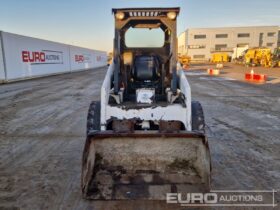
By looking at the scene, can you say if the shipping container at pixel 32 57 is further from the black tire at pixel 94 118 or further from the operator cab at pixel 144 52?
the black tire at pixel 94 118

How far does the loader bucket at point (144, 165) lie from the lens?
3041 millimetres

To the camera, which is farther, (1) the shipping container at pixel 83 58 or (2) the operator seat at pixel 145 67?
(1) the shipping container at pixel 83 58

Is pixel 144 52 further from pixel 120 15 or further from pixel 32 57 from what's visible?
pixel 32 57

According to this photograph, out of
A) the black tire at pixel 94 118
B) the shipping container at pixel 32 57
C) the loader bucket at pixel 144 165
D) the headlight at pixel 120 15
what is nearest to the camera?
the loader bucket at pixel 144 165

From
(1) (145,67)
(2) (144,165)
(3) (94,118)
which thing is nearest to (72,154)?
(3) (94,118)

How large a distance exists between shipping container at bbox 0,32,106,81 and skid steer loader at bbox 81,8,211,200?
54.5 ft

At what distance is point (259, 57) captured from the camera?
35.8 m

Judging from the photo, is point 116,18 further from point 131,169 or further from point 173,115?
point 131,169

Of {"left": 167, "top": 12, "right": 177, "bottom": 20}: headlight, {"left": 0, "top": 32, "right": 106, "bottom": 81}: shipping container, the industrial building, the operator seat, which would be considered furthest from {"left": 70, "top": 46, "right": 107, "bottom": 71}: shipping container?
the industrial building

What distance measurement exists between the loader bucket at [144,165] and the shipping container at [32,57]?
17304 mm

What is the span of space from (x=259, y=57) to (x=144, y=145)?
125 feet

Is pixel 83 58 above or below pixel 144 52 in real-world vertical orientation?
above

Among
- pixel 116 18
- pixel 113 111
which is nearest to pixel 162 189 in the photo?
pixel 113 111

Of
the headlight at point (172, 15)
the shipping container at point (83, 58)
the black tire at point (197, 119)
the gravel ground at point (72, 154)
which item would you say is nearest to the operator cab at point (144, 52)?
the headlight at point (172, 15)
